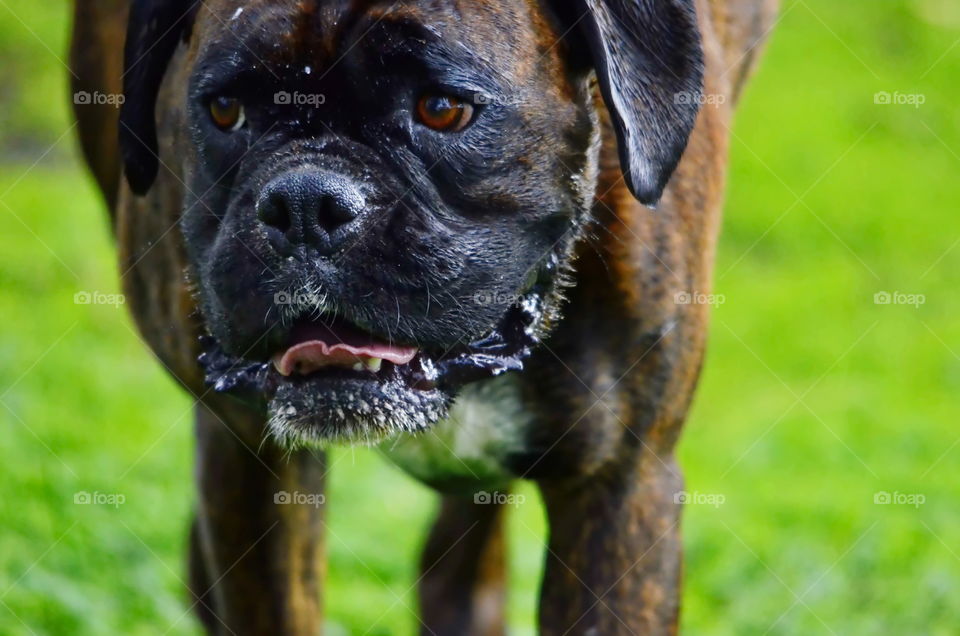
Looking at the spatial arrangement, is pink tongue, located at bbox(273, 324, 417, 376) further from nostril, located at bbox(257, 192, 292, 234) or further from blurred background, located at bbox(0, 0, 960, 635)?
blurred background, located at bbox(0, 0, 960, 635)

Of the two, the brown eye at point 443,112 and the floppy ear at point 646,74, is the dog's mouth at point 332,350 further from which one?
the floppy ear at point 646,74

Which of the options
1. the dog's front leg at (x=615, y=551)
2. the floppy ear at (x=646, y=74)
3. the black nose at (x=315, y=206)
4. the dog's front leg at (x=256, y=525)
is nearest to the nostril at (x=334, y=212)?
the black nose at (x=315, y=206)

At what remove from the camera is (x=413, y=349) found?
2861 millimetres

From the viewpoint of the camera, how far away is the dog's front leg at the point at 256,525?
141 inches

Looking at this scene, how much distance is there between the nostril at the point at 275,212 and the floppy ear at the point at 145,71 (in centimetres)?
64

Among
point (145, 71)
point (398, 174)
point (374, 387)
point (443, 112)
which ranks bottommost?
point (374, 387)

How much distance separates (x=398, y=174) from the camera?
2.68 meters

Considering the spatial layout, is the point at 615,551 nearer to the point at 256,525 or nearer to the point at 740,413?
the point at 256,525

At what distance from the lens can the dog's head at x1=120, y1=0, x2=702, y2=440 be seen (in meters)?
2.66

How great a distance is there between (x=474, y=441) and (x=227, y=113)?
0.87 m

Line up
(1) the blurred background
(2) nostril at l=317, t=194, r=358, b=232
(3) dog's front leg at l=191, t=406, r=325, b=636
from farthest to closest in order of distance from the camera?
(1) the blurred background
(3) dog's front leg at l=191, t=406, r=325, b=636
(2) nostril at l=317, t=194, r=358, b=232

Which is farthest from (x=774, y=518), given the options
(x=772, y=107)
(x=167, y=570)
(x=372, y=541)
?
(x=772, y=107)

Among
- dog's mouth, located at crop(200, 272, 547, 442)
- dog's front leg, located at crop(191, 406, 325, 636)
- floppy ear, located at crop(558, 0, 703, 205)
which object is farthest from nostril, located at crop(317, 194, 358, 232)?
dog's front leg, located at crop(191, 406, 325, 636)

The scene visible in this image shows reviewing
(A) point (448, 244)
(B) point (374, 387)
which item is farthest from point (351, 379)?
(A) point (448, 244)
